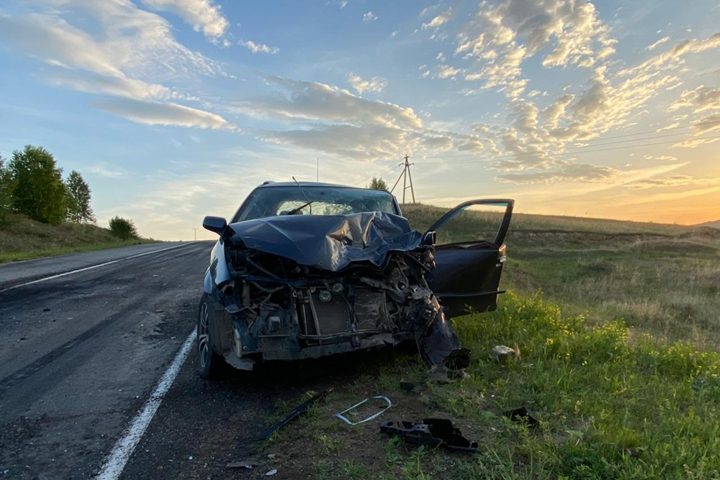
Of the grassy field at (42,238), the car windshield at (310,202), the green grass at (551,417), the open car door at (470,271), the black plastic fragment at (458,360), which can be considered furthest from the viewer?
the grassy field at (42,238)

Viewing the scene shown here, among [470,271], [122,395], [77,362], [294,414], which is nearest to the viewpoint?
[294,414]

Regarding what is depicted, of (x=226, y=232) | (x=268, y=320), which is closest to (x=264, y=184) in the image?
(x=226, y=232)

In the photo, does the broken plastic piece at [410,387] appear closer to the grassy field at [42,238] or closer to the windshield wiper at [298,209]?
the windshield wiper at [298,209]

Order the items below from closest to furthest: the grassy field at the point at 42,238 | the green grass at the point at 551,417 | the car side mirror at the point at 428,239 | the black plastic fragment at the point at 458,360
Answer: the green grass at the point at 551,417 < the black plastic fragment at the point at 458,360 < the car side mirror at the point at 428,239 < the grassy field at the point at 42,238

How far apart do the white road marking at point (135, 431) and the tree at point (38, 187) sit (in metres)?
49.7

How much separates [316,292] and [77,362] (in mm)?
3047

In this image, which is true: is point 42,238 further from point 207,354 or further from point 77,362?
point 207,354

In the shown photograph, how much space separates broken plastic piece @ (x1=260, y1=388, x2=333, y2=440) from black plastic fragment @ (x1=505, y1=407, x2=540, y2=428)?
56.5 inches

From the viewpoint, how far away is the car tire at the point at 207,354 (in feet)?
13.3

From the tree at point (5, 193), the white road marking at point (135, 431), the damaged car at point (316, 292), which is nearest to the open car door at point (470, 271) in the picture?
the damaged car at point (316, 292)

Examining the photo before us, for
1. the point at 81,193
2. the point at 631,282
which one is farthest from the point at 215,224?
the point at 81,193

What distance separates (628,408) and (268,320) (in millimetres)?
2725

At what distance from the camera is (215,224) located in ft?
12.5

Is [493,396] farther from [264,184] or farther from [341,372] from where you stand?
[264,184]
